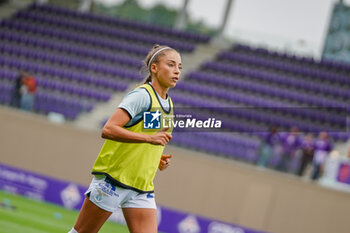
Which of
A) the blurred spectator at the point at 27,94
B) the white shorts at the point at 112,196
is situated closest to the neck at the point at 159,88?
the white shorts at the point at 112,196

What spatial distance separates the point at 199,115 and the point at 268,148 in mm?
9437

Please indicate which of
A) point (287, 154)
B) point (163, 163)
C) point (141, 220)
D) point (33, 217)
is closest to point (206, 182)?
point (287, 154)

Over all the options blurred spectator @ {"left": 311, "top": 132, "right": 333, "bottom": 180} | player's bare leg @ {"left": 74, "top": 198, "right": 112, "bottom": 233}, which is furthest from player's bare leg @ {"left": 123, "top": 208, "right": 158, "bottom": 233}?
blurred spectator @ {"left": 311, "top": 132, "right": 333, "bottom": 180}

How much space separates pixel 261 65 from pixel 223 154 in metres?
7.98

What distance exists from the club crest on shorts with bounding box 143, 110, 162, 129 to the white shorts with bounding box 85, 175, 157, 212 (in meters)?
0.47

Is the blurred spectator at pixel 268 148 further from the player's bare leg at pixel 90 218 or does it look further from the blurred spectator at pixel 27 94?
the player's bare leg at pixel 90 218

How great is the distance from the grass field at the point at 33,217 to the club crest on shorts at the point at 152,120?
15.2 ft

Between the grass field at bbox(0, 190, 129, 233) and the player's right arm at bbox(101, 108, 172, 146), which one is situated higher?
the player's right arm at bbox(101, 108, 172, 146)

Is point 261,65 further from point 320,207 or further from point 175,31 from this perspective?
point 320,207

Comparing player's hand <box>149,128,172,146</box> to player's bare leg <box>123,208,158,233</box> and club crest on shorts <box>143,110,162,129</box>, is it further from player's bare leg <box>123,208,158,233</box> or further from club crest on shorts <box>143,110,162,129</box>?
player's bare leg <box>123,208,158,233</box>

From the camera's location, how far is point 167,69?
4.00 m

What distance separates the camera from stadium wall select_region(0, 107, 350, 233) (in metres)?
12.6

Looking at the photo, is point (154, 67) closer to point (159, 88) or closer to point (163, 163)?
point (159, 88)

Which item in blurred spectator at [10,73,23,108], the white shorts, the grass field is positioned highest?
blurred spectator at [10,73,23,108]
